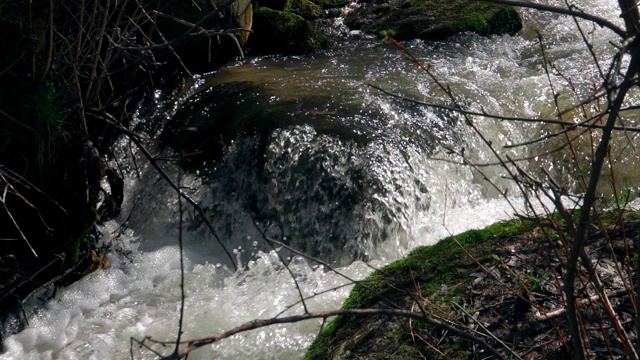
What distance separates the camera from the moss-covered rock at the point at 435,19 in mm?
8977

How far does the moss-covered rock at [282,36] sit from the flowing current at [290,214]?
151 centimetres

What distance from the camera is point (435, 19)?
920cm

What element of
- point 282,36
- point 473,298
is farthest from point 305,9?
point 473,298

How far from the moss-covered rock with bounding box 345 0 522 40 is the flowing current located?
1886 mm

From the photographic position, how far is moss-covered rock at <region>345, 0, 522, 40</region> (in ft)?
29.5

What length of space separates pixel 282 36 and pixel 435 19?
6.34 feet

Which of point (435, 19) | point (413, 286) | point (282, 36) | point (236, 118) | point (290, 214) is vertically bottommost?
point (290, 214)

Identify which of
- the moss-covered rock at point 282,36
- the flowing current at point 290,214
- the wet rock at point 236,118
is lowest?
the flowing current at point 290,214

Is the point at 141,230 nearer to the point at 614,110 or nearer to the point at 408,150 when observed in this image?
the point at 408,150

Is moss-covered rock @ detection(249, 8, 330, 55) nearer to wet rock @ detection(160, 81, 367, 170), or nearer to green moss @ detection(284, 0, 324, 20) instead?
green moss @ detection(284, 0, 324, 20)

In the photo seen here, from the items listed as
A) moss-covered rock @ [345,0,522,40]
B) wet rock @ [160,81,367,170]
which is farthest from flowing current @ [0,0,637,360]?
moss-covered rock @ [345,0,522,40]

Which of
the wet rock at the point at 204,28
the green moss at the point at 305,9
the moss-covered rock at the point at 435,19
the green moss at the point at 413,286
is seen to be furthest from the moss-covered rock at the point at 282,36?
the green moss at the point at 413,286

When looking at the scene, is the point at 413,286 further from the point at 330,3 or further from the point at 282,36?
the point at 330,3

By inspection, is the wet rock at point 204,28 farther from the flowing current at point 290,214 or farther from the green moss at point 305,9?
Result: the green moss at point 305,9
